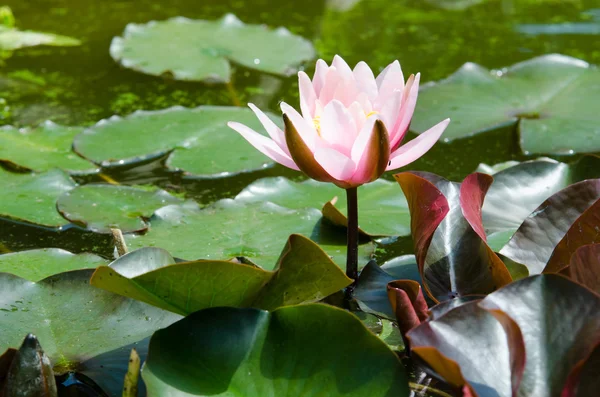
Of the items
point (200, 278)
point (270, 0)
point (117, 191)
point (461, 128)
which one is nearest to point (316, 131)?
point (200, 278)

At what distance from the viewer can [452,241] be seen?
924 mm

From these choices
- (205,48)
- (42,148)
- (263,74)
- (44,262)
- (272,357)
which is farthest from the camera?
(205,48)

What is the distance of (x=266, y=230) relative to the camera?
46.1 inches

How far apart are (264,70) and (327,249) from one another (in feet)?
3.55

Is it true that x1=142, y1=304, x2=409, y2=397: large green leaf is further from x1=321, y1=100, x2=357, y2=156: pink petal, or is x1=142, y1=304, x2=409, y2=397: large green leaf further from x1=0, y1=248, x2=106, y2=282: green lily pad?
x1=0, y1=248, x2=106, y2=282: green lily pad

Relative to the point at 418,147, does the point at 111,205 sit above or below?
below

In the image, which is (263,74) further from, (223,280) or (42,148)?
(223,280)

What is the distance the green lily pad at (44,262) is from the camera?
3.51 ft

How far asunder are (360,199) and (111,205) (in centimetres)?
48

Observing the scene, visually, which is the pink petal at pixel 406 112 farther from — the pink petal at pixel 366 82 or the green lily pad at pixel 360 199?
the green lily pad at pixel 360 199

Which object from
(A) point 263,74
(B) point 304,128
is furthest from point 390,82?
(A) point 263,74

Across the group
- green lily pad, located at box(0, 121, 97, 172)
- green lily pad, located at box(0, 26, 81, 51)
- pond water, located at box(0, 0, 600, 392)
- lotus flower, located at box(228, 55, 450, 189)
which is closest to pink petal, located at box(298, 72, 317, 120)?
lotus flower, located at box(228, 55, 450, 189)

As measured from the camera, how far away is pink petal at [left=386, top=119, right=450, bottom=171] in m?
0.83

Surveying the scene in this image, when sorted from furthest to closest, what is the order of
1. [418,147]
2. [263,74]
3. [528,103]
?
[263,74], [528,103], [418,147]
